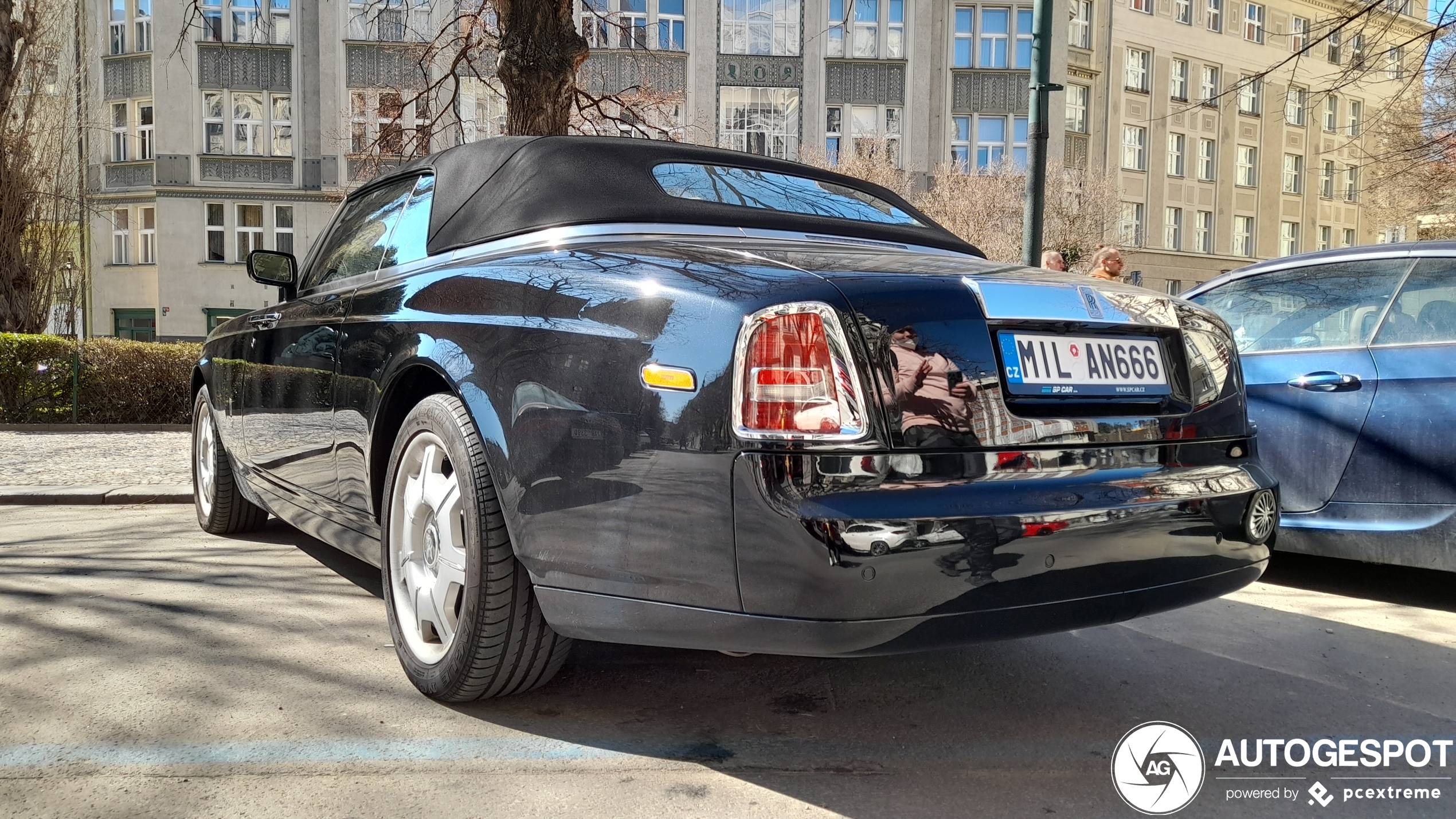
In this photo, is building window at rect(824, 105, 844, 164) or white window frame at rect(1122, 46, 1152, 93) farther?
white window frame at rect(1122, 46, 1152, 93)

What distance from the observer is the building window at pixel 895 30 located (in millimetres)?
32500

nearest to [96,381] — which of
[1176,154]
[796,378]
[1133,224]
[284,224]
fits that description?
[796,378]

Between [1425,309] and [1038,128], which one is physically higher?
[1038,128]

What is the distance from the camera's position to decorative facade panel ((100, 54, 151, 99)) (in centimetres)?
3116

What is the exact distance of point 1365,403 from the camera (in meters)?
4.15

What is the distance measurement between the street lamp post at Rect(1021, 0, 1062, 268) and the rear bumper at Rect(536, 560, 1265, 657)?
5570 millimetres

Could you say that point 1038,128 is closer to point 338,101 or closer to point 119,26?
point 338,101

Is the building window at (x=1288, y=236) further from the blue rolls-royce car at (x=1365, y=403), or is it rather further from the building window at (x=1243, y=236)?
the blue rolls-royce car at (x=1365, y=403)

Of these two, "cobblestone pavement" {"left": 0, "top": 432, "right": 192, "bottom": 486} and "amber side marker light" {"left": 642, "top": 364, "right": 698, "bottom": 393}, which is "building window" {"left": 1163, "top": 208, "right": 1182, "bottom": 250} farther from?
"amber side marker light" {"left": 642, "top": 364, "right": 698, "bottom": 393}

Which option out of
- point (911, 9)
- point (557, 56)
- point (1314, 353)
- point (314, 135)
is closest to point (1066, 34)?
point (911, 9)

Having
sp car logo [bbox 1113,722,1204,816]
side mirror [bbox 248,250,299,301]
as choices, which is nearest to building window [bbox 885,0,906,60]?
side mirror [bbox 248,250,299,301]

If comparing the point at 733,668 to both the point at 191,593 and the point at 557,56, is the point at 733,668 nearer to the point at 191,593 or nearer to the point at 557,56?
the point at 191,593

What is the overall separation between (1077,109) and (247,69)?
83.7ft

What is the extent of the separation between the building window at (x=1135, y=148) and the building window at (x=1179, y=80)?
2352mm
